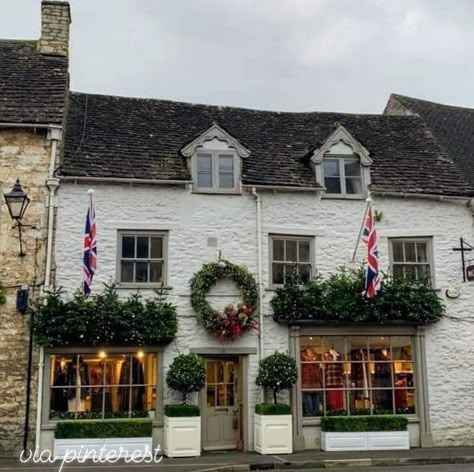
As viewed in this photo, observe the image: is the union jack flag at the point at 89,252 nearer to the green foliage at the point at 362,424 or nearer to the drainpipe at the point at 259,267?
the drainpipe at the point at 259,267

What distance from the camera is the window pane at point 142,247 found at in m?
14.8

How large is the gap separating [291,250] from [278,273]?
665 mm

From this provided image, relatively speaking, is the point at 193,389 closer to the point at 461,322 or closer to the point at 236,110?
the point at 461,322

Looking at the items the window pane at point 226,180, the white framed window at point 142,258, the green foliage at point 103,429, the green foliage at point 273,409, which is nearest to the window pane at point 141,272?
the white framed window at point 142,258

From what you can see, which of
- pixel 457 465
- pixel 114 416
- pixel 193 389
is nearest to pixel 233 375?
pixel 193 389

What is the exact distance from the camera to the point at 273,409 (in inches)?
547

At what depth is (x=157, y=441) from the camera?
45.7 feet

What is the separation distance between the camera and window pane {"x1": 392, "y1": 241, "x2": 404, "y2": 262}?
15.9m

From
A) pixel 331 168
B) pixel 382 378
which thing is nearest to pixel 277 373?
pixel 382 378

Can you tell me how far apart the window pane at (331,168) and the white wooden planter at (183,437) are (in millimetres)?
6761

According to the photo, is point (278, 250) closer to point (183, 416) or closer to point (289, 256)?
point (289, 256)

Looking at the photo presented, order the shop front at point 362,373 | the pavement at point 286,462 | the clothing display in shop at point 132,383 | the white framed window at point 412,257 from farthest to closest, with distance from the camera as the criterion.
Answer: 1. the white framed window at point 412,257
2. the shop front at point 362,373
3. the clothing display in shop at point 132,383
4. the pavement at point 286,462

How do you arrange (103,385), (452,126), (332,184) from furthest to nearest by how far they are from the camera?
1. (452,126)
2. (332,184)
3. (103,385)

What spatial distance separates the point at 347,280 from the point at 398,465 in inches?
166
